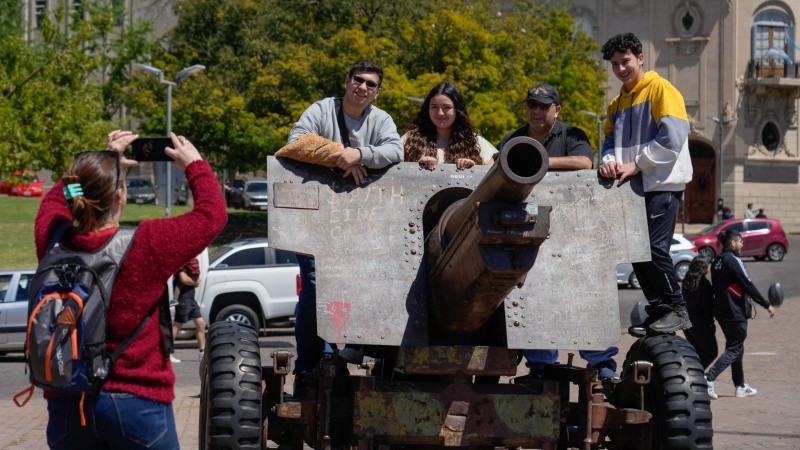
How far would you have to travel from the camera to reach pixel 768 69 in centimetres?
5891

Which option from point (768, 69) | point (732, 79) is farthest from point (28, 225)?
point (768, 69)

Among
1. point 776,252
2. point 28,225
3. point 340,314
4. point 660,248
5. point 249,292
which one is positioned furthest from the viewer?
point 28,225

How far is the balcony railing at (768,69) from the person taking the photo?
58.8 meters

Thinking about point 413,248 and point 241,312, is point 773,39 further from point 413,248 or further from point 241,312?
point 413,248

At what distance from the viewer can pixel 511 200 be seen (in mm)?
6047

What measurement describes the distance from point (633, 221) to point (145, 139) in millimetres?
2851

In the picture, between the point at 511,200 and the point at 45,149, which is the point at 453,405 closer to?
the point at 511,200

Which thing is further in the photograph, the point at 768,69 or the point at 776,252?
the point at 768,69

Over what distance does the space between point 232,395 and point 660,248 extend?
2291 millimetres

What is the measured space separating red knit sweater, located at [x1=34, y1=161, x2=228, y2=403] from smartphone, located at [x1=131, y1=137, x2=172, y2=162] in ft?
1.20

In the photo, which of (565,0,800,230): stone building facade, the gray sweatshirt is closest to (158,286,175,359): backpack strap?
the gray sweatshirt

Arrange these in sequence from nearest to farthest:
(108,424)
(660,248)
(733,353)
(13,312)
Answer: (108,424) → (660,248) → (733,353) → (13,312)

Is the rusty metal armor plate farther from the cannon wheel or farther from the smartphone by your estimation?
the smartphone

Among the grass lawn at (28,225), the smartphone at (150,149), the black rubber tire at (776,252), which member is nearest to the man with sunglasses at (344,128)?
the smartphone at (150,149)
